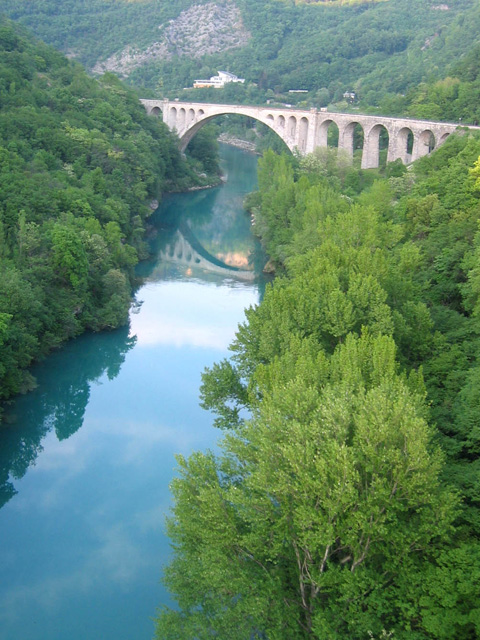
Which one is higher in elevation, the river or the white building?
the white building

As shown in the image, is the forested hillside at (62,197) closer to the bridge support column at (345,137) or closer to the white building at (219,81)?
the bridge support column at (345,137)

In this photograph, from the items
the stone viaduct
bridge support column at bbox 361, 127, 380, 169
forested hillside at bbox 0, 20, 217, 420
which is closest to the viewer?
forested hillside at bbox 0, 20, 217, 420

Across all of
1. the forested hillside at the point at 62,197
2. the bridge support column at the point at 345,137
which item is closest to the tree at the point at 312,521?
the forested hillside at the point at 62,197

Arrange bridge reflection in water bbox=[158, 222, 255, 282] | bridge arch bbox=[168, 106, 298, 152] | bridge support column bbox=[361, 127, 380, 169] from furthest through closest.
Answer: bridge arch bbox=[168, 106, 298, 152] < bridge support column bbox=[361, 127, 380, 169] < bridge reflection in water bbox=[158, 222, 255, 282]

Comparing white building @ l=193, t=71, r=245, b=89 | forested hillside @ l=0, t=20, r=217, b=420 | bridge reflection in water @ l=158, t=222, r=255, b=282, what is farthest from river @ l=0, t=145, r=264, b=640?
white building @ l=193, t=71, r=245, b=89

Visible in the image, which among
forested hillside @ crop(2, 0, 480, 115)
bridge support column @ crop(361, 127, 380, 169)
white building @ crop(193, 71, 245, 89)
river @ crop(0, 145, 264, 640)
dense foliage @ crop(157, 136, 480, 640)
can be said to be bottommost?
river @ crop(0, 145, 264, 640)

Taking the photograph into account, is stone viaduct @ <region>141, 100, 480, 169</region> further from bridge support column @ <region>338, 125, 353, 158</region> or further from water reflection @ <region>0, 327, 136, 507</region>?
water reflection @ <region>0, 327, 136, 507</region>

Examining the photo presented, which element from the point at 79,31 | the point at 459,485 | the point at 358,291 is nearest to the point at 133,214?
the point at 358,291
